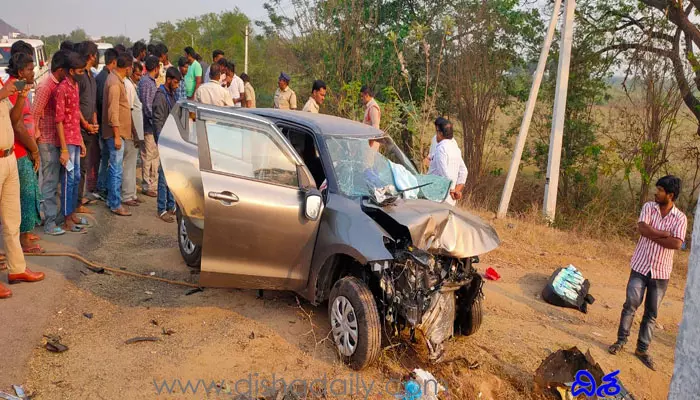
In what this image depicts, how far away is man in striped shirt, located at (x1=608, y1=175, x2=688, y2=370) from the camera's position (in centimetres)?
510

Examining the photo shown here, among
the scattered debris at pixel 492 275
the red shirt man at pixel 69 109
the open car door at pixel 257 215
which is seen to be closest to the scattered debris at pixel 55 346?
the open car door at pixel 257 215

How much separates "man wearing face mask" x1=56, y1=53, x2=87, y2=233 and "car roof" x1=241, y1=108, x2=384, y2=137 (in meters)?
2.12

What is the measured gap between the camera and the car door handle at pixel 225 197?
14.8ft

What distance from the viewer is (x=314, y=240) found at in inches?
181

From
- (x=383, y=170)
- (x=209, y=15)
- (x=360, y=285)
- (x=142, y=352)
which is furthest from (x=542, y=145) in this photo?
(x=209, y=15)

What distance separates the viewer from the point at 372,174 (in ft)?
16.4

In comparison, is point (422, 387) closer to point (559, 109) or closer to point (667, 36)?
point (559, 109)

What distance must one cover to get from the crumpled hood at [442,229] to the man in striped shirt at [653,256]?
5.61 ft

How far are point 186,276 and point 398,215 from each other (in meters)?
2.77

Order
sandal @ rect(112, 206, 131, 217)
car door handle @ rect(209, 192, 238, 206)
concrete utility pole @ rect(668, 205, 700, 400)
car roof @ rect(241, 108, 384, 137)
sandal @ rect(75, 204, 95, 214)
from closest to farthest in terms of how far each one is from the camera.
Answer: concrete utility pole @ rect(668, 205, 700, 400) → car door handle @ rect(209, 192, 238, 206) → car roof @ rect(241, 108, 384, 137) → sandal @ rect(75, 204, 95, 214) → sandal @ rect(112, 206, 131, 217)

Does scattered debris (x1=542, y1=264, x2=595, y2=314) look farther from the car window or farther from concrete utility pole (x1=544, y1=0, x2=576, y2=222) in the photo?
concrete utility pole (x1=544, y1=0, x2=576, y2=222)

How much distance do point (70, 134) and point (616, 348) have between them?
20.4 feet

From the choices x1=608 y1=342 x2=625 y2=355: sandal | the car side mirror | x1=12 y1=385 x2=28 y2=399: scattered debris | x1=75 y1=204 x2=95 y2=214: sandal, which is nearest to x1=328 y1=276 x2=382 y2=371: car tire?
the car side mirror

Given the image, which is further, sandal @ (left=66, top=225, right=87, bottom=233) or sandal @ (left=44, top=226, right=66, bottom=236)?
sandal @ (left=66, top=225, right=87, bottom=233)
